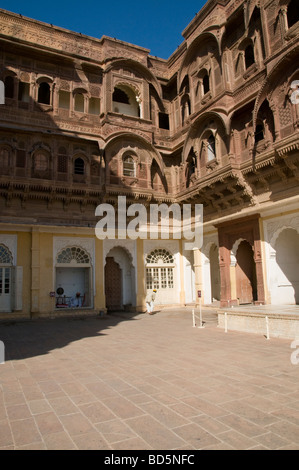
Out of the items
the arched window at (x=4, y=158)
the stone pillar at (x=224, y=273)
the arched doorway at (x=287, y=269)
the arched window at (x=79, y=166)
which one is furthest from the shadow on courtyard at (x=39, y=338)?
the arched window at (x=79, y=166)

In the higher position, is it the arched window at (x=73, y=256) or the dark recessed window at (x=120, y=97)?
the dark recessed window at (x=120, y=97)

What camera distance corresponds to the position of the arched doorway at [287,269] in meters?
13.3

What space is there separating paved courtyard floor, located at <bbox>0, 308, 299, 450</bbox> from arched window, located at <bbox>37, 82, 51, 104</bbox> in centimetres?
1376

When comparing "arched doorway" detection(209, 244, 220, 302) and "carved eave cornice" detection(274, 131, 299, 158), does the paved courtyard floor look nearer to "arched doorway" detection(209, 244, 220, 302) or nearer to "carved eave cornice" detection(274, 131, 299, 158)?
"carved eave cornice" detection(274, 131, 299, 158)

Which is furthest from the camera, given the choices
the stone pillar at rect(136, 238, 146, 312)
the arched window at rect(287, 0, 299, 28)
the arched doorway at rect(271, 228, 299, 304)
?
the stone pillar at rect(136, 238, 146, 312)

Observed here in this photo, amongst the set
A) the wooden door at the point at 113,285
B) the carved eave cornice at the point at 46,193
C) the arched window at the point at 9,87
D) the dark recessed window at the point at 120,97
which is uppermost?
the dark recessed window at the point at 120,97

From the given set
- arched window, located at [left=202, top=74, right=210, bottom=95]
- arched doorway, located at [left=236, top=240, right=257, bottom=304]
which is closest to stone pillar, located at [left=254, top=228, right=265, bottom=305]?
arched doorway, located at [left=236, top=240, right=257, bottom=304]

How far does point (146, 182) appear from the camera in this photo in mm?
17859

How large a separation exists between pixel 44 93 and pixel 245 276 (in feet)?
45.5

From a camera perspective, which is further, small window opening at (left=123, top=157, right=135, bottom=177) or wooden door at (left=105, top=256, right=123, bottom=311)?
wooden door at (left=105, top=256, right=123, bottom=311)

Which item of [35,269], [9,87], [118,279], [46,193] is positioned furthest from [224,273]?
[9,87]

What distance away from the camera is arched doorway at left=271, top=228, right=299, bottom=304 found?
13.3 meters

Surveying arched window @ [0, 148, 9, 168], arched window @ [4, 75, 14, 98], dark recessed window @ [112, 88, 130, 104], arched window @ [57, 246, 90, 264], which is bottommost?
arched window @ [57, 246, 90, 264]

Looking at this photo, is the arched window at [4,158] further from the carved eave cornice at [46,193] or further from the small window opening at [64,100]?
the small window opening at [64,100]
